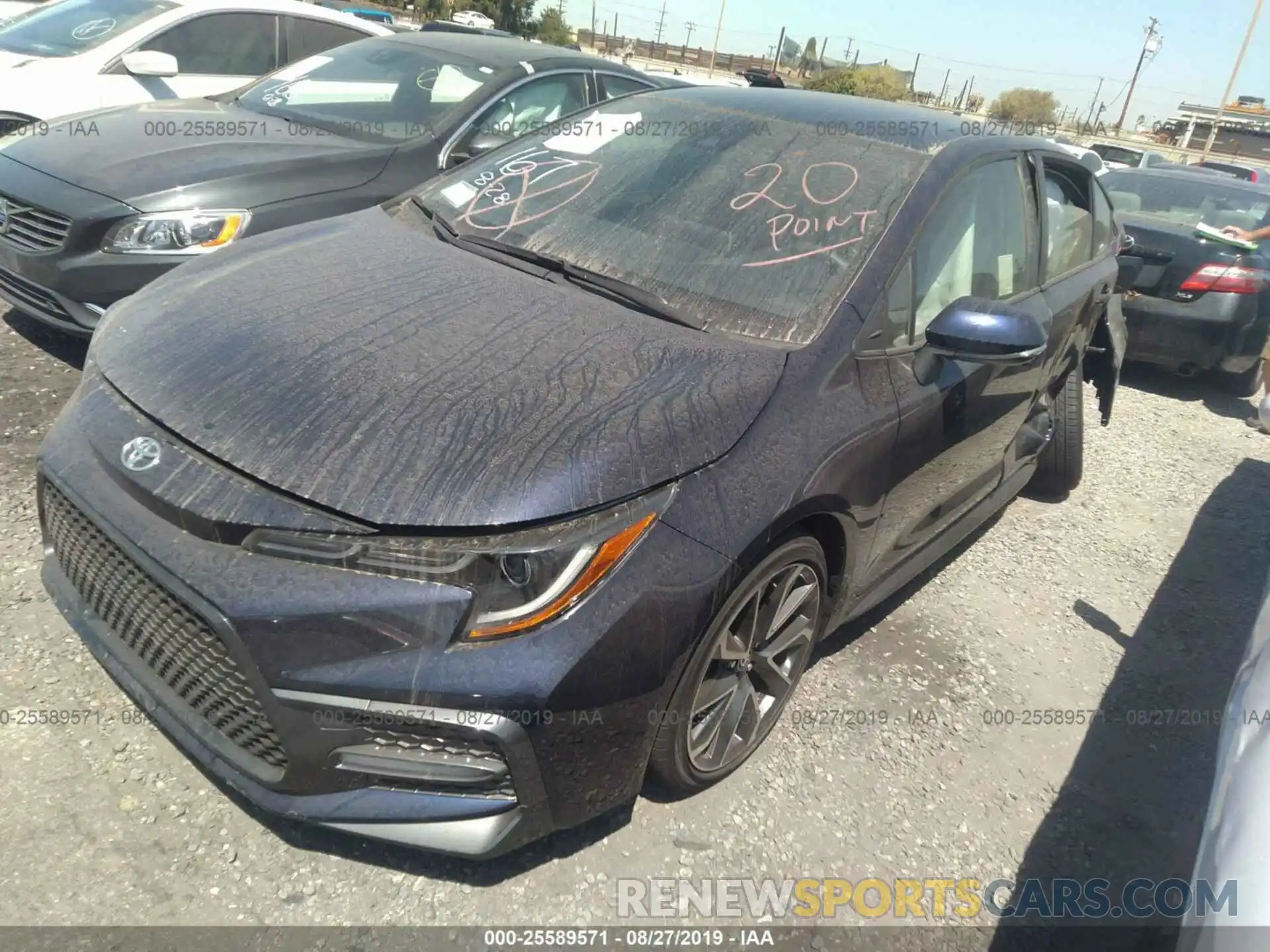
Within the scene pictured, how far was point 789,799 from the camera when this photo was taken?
2.48 m

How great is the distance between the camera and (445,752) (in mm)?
1808

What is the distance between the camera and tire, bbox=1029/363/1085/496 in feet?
14.1

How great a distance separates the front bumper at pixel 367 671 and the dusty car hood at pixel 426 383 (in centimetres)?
13

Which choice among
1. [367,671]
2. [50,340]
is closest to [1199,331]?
[367,671]

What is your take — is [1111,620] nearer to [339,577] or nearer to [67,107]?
[339,577]

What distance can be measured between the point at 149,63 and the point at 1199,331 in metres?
6.85

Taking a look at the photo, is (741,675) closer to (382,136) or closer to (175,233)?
(175,233)

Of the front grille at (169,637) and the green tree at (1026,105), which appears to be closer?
the front grille at (169,637)

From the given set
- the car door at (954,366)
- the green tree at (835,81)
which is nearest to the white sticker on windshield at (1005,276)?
the car door at (954,366)

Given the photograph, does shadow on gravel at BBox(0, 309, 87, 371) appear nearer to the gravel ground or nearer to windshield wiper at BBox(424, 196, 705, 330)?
the gravel ground

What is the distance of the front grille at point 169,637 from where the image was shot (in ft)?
5.98

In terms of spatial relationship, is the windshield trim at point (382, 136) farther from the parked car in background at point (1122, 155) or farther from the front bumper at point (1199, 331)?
the parked car in background at point (1122, 155)

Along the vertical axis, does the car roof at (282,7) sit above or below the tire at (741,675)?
above

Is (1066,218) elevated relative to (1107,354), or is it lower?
elevated
